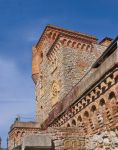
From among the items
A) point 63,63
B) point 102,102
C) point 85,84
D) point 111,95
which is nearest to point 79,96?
point 85,84

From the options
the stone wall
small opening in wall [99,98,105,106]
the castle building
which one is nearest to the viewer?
the castle building

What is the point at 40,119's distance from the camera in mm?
20953

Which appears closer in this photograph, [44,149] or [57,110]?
[44,149]

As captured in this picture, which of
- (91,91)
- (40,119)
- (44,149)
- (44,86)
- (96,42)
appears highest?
(96,42)

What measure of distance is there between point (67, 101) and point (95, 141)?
2.78 m

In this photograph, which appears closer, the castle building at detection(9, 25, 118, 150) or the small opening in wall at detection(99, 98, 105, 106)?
the castle building at detection(9, 25, 118, 150)

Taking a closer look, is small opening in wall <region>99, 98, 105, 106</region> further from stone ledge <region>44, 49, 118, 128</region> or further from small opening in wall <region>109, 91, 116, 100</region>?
stone ledge <region>44, 49, 118, 128</region>

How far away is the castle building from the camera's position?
8.19 meters

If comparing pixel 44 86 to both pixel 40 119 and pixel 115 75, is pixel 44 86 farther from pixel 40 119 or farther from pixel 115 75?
pixel 115 75

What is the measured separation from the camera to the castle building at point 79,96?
8.19 meters

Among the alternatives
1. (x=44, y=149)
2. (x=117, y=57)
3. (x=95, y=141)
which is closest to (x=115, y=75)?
(x=117, y=57)

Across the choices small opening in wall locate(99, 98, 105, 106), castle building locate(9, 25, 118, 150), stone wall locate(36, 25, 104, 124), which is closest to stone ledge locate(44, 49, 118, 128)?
castle building locate(9, 25, 118, 150)

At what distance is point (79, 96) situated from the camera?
9.90m

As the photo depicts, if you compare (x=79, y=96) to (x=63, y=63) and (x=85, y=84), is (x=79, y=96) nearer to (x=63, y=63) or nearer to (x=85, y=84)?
(x=85, y=84)
